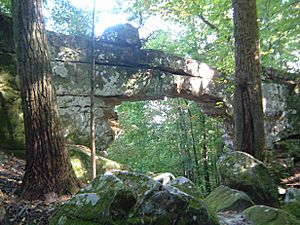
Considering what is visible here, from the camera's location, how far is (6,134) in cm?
555

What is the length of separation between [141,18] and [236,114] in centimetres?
791

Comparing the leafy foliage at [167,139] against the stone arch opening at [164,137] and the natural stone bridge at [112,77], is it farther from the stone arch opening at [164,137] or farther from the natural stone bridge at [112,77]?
the natural stone bridge at [112,77]

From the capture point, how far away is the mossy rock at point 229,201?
3.72 m

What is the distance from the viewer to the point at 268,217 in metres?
3.22

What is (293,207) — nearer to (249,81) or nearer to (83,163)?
(249,81)

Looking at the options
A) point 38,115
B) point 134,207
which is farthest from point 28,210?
point 134,207

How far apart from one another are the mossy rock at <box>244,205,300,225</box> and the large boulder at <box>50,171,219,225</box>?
39.8 inches

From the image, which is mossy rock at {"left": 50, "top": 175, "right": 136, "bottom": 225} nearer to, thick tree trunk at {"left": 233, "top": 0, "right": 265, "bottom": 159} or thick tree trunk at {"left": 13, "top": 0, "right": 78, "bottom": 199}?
thick tree trunk at {"left": 13, "top": 0, "right": 78, "bottom": 199}

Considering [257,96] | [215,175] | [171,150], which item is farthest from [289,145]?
[171,150]

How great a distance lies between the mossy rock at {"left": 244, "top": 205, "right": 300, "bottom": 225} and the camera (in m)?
3.15

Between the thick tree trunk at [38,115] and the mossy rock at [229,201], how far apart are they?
1.76 meters

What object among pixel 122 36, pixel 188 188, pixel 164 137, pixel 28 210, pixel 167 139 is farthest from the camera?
pixel 164 137

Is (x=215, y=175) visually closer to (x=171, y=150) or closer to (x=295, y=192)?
(x=171, y=150)

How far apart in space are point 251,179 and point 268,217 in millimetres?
1205
